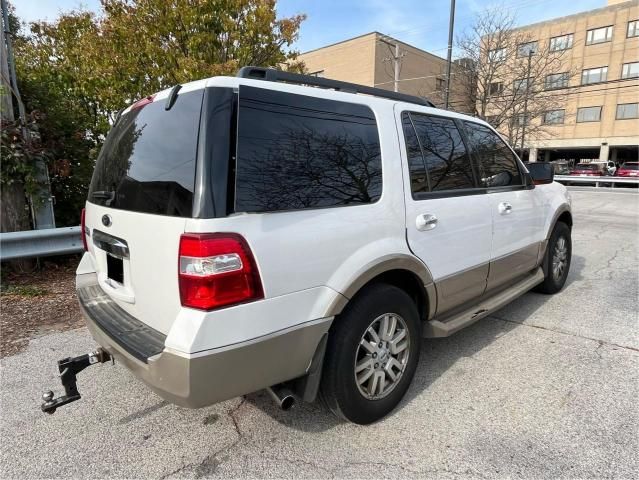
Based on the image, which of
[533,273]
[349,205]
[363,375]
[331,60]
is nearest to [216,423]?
[363,375]

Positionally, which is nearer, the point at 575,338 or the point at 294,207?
the point at 294,207

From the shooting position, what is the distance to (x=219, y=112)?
1899 millimetres

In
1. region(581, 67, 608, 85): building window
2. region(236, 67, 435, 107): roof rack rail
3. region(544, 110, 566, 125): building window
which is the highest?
region(581, 67, 608, 85): building window

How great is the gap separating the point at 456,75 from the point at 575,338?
795 inches

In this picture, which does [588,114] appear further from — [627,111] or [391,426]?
[391,426]

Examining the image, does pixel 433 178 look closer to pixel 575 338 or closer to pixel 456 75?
pixel 575 338

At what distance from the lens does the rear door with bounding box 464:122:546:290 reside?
3475mm

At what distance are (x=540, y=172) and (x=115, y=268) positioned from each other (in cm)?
406

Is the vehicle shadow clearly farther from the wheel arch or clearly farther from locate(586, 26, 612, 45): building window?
locate(586, 26, 612, 45): building window

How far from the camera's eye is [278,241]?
1952 mm

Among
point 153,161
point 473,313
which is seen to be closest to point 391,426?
point 473,313

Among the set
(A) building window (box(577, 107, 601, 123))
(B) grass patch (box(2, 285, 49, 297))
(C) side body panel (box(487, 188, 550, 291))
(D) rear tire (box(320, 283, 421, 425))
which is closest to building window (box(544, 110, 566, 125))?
(A) building window (box(577, 107, 601, 123))

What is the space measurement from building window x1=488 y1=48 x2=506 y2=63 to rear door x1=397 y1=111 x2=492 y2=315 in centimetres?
1832

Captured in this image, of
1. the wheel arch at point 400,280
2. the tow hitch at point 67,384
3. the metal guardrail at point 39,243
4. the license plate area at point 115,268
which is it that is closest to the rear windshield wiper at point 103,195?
the license plate area at point 115,268
